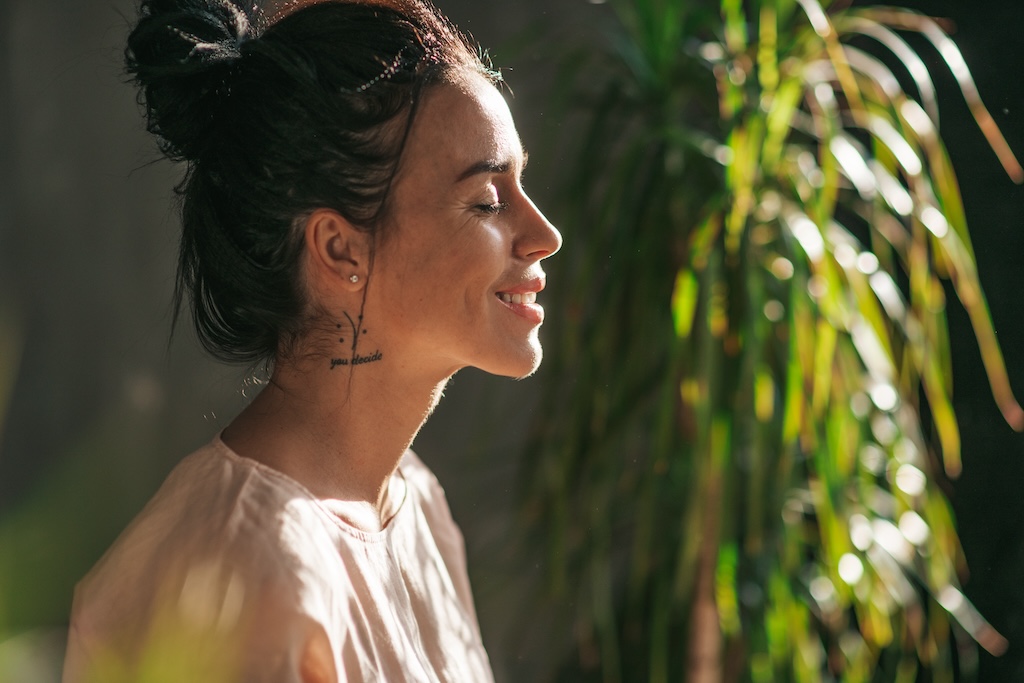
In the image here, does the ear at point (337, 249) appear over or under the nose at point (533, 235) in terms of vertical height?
under

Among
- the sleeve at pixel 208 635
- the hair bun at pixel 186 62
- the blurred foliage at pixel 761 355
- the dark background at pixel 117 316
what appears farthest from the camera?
the dark background at pixel 117 316

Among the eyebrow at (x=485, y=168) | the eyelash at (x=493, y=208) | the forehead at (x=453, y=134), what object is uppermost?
the forehead at (x=453, y=134)

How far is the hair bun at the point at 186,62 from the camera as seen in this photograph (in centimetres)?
99

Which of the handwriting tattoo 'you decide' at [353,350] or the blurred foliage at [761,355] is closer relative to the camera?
the handwriting tattoo 'you decide' at [353,350]

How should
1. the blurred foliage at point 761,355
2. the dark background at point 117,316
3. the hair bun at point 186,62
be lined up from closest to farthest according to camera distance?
the hair bun at point 186,62 < the blurred foliage at point 761,355 < the dark background at point 117,316

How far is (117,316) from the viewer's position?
1792 mm

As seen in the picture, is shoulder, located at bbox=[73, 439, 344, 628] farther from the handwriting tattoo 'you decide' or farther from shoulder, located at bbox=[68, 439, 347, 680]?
the handwriting tattoo 'you decide'

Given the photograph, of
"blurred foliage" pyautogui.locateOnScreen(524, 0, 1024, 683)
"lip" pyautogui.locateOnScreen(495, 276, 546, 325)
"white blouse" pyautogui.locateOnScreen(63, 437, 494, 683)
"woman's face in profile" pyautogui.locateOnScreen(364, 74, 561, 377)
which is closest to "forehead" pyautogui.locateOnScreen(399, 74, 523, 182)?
"woman's face in profile" pyautogui.locateOnScreen(364, 74, 561, 377)

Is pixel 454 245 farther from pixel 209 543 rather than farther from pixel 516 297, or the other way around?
pixel 209 543

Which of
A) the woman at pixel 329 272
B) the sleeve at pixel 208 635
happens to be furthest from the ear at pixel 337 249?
the sleeve at pixel 208 635

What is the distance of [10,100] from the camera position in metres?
1.66

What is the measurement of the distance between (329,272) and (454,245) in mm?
124

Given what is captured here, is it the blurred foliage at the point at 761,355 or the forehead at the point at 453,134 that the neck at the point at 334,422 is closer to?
the forehead at the point at 453,134

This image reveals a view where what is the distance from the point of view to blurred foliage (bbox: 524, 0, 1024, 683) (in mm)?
1552
